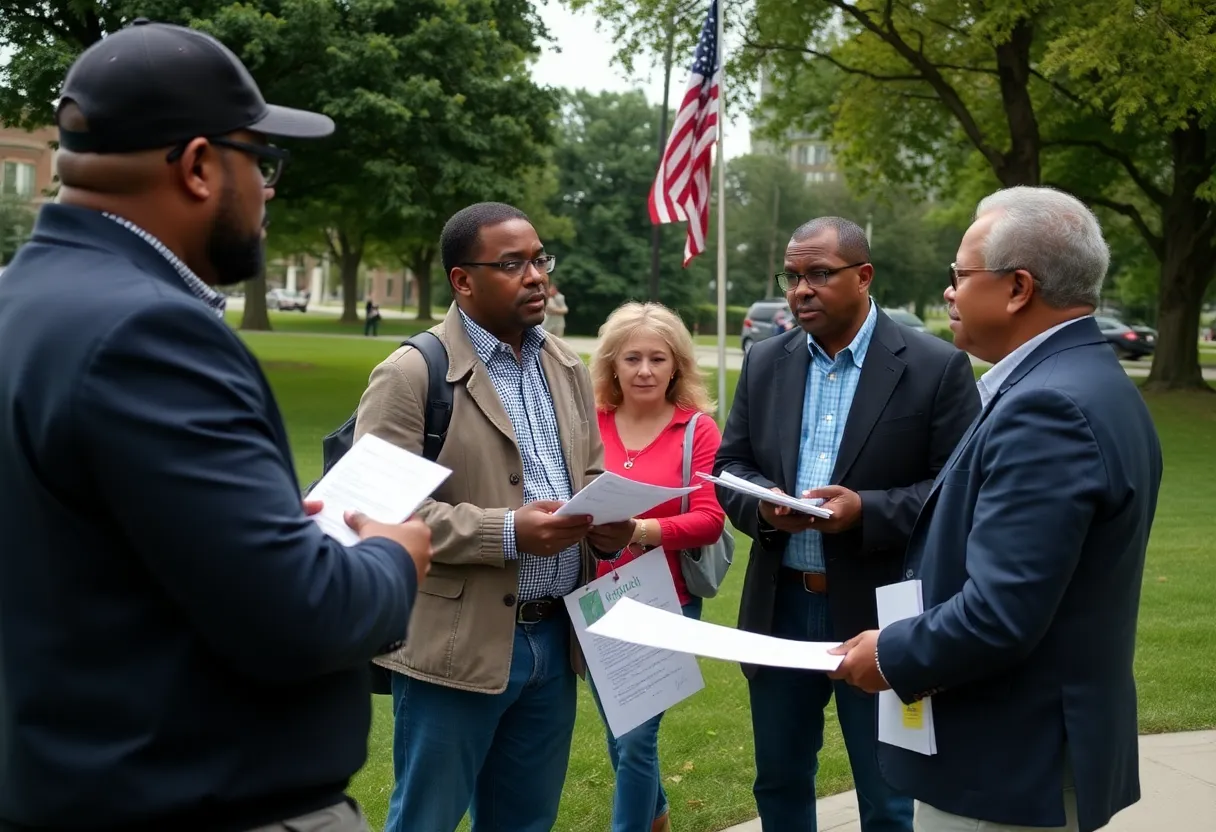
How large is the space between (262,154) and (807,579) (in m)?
2.60

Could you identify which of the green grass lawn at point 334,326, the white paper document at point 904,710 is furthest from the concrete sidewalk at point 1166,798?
the green grass lawn at point 334,326

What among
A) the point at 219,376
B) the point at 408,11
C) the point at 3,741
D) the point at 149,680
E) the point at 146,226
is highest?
the point at 408,11

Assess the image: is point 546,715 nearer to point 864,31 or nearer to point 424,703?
point 424,703

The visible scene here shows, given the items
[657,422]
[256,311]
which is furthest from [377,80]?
[256,311]

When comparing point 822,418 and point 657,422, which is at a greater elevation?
point 822,418

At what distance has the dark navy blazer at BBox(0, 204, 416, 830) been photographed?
1.64m

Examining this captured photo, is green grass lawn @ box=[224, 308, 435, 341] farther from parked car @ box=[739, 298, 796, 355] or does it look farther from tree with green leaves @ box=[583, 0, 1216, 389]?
tree with green leaves @ box=[583, 0, 1216, 389]

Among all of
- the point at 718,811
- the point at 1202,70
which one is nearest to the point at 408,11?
the point at 1202,70

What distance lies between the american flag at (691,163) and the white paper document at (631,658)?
29.8ft

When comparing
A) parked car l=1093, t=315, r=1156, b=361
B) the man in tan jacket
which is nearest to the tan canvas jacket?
the man in tan jacket

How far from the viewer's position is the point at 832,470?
13.1ft

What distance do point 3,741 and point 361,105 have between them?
57.8 ft

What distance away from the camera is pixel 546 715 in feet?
11.7

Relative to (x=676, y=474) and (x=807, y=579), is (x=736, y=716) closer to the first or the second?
(x=676, y=474)
